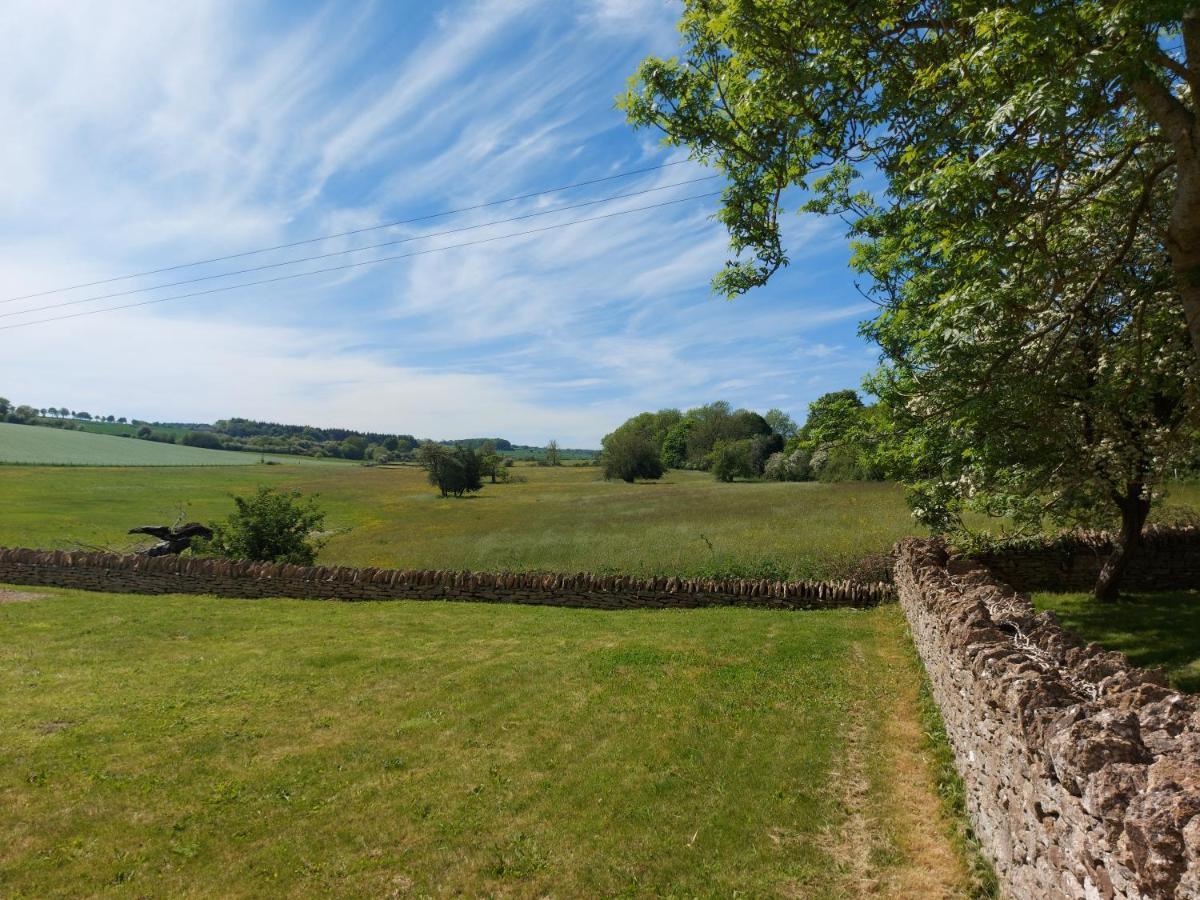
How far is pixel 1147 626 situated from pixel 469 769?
1181cm

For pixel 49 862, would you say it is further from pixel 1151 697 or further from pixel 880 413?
pixel 880 413

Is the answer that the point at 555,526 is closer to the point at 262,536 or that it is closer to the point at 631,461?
the point at 262,536

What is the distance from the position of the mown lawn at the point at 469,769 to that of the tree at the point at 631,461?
216 ft

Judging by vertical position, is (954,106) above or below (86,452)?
above

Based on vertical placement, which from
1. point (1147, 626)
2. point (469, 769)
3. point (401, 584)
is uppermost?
point (1147, 626)

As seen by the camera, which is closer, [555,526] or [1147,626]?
[1147,626]

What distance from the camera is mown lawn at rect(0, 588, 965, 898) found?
508 cm

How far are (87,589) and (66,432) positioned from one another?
347 ft

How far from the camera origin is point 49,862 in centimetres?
516

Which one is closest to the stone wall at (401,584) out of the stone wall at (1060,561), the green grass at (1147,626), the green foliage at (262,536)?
the green foliage at (262,536)

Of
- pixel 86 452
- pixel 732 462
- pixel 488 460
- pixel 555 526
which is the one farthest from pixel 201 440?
pixel 555 526

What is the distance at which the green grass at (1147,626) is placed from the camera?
9.07 meters

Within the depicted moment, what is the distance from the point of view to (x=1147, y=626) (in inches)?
438

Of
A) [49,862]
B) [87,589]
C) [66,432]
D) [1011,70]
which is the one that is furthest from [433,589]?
[66,432]
